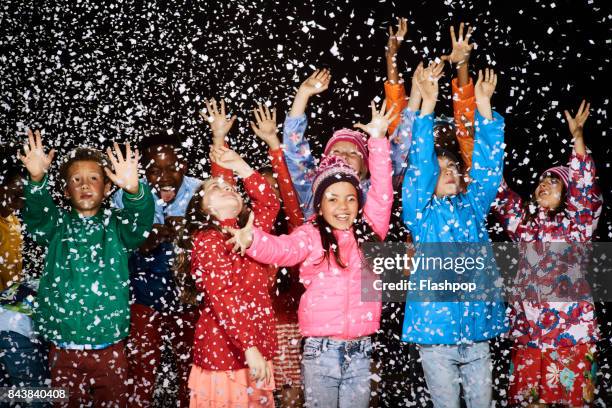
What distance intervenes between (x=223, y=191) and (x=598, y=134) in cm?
223

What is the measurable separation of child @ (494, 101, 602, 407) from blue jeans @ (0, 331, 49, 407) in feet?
6.74

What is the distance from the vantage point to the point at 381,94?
386 cm

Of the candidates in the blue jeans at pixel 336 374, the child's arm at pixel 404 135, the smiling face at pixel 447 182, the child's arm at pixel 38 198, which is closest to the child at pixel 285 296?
the blue jeans at pixel 336 374

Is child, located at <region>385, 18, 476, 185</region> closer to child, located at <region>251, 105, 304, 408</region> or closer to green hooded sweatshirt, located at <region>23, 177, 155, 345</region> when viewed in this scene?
child, located at <region>251, 105, 304, 408</region>

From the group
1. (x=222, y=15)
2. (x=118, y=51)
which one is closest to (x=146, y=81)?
(x=118, y=51)

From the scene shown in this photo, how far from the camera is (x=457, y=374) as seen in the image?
2.46m

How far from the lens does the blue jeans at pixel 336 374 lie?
7.77ft

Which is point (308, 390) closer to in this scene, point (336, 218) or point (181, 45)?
point (336, 218)

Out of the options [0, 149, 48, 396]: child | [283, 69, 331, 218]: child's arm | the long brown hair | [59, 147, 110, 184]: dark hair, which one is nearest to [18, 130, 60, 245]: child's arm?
[59, 147, 110, 184]: dark hair

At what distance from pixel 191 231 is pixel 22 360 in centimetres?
92

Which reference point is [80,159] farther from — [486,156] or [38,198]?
[486,156]

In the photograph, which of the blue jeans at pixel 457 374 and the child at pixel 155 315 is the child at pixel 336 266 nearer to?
the blue jeans at pixel 457 374

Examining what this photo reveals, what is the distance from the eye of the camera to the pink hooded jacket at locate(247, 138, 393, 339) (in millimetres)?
2422

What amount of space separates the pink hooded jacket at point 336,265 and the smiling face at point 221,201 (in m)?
0.23
